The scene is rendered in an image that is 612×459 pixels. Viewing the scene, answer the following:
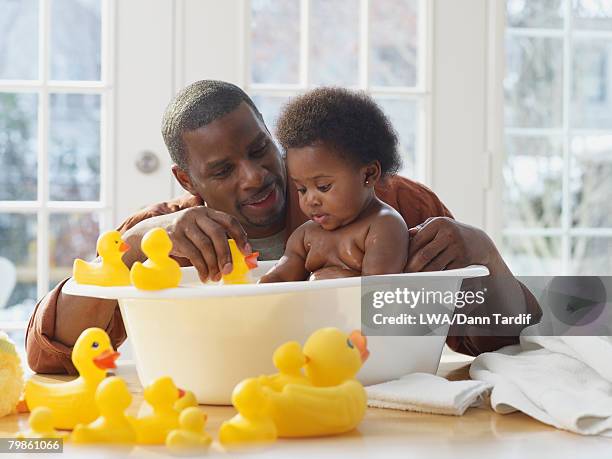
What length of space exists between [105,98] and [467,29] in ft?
3.06

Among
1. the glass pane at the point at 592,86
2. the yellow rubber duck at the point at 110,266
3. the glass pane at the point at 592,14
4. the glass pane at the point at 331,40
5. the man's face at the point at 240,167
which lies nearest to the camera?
the yellow rubber duck at the point at 110,266

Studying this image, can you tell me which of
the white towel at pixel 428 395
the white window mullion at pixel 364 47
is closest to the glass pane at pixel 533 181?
the white window mullion at pixel 364 47

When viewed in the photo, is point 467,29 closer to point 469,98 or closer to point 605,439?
point 469,98

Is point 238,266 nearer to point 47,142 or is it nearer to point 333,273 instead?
point 333,273

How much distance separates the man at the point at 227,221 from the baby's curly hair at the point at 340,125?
0.08m

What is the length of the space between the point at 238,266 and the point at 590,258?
225 centimetres

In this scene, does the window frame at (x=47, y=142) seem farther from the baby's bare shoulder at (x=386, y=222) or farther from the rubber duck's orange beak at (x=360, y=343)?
the rubber duck's orange beak at (x=360, y=343)

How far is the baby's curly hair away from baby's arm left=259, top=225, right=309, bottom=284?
11 cm

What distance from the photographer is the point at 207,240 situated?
38.3 inches

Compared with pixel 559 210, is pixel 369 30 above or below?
above

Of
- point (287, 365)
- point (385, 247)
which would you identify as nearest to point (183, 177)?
point (385, 247)

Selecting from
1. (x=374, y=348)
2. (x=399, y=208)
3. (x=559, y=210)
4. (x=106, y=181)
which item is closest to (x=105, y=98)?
(x=106, y=181)

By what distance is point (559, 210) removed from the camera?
10.4ft

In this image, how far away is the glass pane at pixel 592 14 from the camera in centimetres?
256
